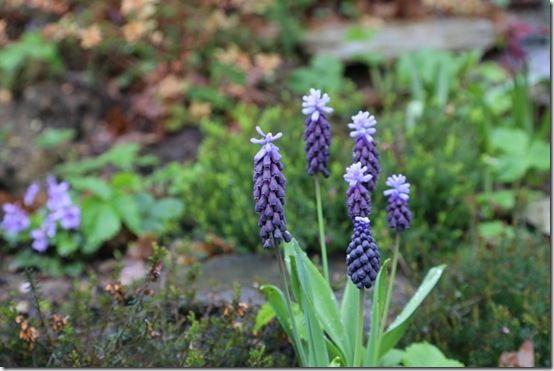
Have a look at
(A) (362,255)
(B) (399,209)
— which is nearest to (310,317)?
(A) (362,255)

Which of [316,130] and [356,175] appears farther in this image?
[316,130]

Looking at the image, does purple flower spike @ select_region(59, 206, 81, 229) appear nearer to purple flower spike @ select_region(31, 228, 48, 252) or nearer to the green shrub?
purple flower spike @ select_region(31, 228, 48, 252)

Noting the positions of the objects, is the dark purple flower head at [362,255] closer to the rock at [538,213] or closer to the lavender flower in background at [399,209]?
the lavender flower in background at [399,209]

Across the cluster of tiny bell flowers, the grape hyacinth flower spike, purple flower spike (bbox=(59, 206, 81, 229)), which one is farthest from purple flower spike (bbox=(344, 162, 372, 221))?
purple flower spike (bbox=(59, 206, 81, 229))

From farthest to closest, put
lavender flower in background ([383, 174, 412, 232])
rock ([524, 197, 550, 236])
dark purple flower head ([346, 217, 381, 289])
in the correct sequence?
rock ([524, 197, 550, 236]) → lavender flower in background ([383, 174, 412, 232]) → dark purple flower head ([346, 217, 381, 289])

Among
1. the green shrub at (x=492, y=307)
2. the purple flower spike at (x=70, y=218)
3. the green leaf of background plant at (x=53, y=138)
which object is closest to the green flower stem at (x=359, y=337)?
the green shrub at (x=492, y=307)

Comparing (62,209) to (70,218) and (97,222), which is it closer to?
(70,218)
